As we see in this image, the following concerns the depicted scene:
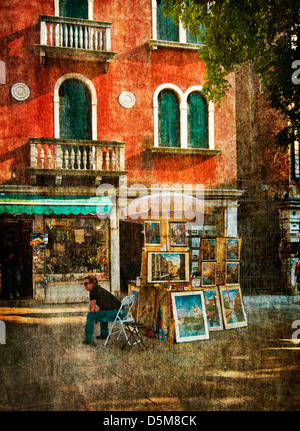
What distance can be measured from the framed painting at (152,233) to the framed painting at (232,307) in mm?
1362

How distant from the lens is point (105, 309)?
656 cm

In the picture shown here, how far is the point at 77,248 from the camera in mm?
11055

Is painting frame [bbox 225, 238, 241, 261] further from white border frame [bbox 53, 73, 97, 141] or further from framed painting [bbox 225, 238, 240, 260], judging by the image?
white border frame [bbox 53, 73, 97, 141]

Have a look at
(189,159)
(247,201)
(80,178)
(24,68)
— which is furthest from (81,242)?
(247,201)

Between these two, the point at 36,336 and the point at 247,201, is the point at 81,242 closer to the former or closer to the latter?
the point at 36,336

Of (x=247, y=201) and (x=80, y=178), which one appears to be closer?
(x=80, y=178)

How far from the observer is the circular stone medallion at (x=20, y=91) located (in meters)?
10.5

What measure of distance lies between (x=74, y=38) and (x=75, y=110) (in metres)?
1.82

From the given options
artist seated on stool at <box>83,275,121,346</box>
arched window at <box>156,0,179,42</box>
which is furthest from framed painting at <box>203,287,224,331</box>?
arched window at <box>156,0,179,42</box>

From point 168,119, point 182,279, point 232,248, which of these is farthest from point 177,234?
point 168,119

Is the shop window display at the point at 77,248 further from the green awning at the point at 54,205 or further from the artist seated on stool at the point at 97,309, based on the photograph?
the artist seated on stool at the point at 97,309

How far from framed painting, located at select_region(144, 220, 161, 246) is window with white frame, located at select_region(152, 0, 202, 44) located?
665cm

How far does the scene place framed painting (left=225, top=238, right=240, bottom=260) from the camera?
7.49 m

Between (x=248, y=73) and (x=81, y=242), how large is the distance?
812 centimetres
